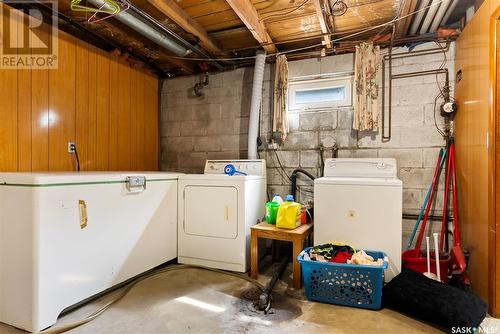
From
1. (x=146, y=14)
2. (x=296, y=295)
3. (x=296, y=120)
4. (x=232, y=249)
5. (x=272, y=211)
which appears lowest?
(x=296, y=295)

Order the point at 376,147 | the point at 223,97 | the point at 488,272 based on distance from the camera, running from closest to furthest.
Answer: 1. the point at 488,272
2. the point at 376,147
3. the point at 223,97

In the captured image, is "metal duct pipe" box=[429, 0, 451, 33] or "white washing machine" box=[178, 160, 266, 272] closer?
"metal duct pipe" box=[429, 0, 451, 33]

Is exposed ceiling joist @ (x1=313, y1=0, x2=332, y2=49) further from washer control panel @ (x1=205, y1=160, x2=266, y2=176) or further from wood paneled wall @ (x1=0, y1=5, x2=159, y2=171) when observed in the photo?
wood paneled wall @ (x1=0, y1=5, x2=159, y2=171)

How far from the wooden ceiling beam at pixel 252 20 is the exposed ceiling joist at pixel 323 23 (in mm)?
530

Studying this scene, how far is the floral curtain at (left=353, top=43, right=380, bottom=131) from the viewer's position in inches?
108

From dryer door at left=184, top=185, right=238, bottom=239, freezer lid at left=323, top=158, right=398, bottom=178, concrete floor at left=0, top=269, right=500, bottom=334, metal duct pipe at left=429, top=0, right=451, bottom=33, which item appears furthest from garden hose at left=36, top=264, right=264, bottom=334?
metal duct pipe at left=429, top=0, right=451, bottom=33

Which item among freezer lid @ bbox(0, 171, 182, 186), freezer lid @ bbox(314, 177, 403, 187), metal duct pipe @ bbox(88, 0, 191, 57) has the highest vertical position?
metal duct pipe @ bbox(88, 0, 191, 57)

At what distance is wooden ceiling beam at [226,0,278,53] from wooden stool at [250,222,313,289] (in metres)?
1.77

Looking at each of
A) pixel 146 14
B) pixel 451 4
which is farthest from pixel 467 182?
pixel 146 14

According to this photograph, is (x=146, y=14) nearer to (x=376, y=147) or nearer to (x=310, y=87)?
(x=310, y=87)

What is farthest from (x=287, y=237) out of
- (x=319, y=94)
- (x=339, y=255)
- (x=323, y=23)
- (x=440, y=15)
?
(x=440, y=15)

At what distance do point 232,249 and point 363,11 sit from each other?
2.38 m

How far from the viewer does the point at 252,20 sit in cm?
241

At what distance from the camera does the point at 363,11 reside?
240cm
